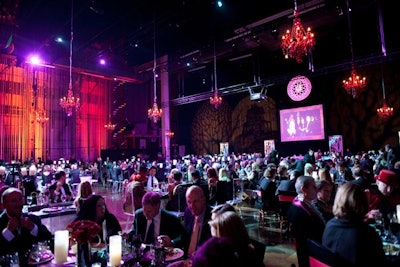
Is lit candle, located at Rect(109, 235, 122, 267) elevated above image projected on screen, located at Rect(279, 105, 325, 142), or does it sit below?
below

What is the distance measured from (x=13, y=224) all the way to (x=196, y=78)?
17.5 metres

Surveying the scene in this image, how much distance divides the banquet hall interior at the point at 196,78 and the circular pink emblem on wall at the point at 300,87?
4 centimetres

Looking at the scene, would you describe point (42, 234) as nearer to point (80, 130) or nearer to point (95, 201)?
point (95, 201)

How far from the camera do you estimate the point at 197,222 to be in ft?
9.16

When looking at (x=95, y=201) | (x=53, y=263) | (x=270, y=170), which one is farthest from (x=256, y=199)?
(x=53, y=263)

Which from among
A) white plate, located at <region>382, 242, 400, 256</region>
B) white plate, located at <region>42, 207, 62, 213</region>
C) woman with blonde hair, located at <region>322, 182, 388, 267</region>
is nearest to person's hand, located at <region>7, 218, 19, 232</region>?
white plate, located at <region>42, 207, 62, 213</region>

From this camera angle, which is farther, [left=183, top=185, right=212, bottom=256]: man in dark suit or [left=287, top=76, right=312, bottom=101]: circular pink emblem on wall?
[left=287, top=76, right=312, bottom=101]: circular pink emblem on wall

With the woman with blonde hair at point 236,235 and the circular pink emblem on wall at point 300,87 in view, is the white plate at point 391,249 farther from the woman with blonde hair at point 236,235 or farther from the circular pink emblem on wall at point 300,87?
the circular pink emblem on wall at point 300,87

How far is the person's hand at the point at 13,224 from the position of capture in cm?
254

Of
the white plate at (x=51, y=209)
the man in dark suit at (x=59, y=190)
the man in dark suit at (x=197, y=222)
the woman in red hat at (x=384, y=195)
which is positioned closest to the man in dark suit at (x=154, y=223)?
the man in dark suit at (x=197, y=222)

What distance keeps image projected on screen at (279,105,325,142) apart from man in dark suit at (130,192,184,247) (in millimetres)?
12288

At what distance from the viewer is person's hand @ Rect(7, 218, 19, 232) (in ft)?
8.34

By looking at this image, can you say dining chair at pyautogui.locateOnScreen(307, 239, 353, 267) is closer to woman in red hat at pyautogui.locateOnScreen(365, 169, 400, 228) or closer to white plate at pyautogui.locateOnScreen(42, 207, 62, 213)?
woman in red hat at pyautogui.locateOnScreen(365, 169, 400, 228)

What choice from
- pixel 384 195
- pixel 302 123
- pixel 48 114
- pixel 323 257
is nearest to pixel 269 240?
pixel 384 195
